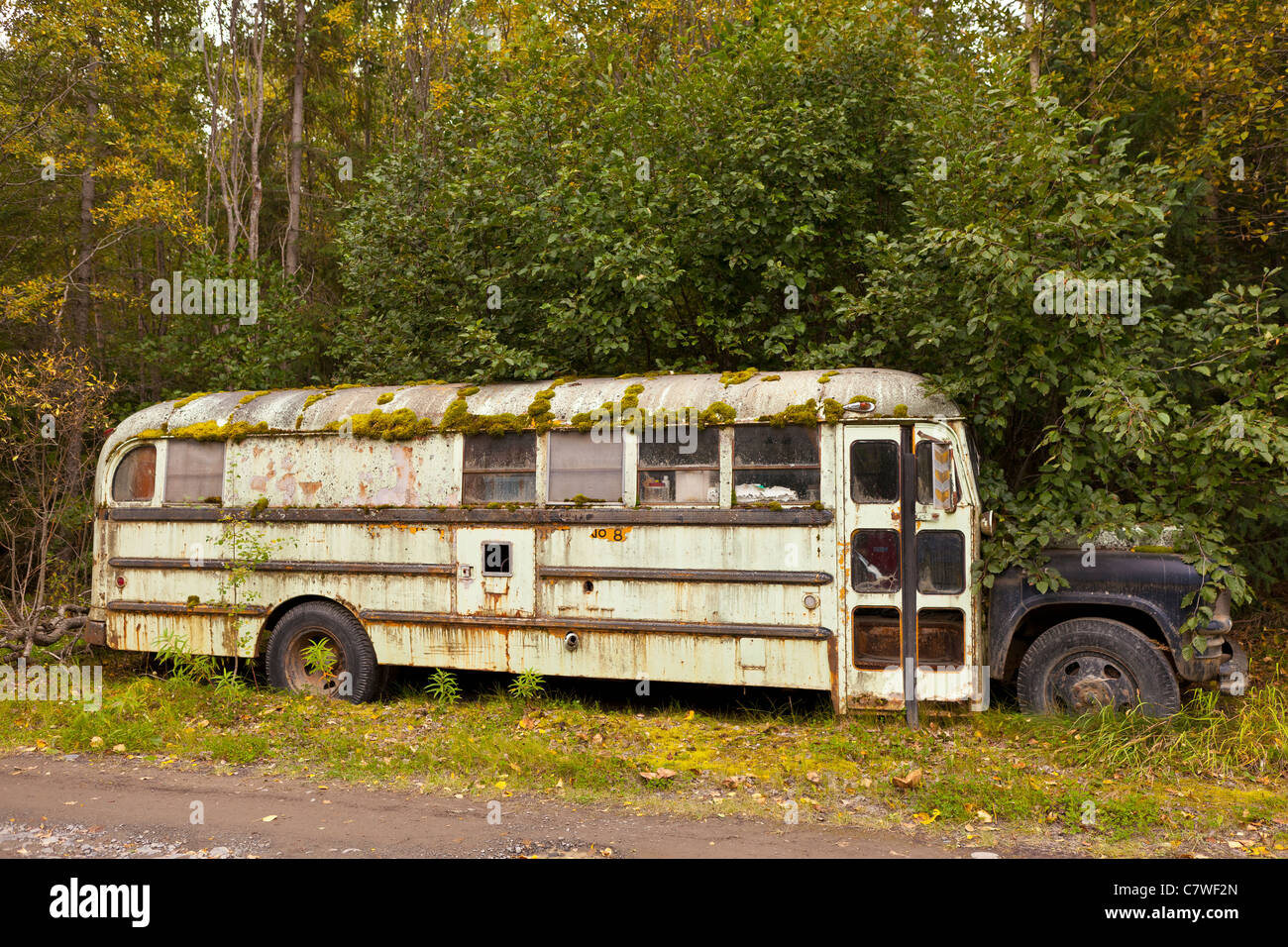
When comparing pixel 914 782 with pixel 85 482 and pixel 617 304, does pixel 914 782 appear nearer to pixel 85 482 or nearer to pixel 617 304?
pixel 617 304

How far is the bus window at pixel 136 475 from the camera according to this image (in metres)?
9.05

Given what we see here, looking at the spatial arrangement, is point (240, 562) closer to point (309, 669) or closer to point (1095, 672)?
point (309, 669)

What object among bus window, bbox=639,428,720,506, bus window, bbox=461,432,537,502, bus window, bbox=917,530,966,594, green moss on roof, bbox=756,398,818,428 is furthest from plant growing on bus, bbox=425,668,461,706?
bus window, bbox=917,530,966,594

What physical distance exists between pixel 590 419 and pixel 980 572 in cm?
330

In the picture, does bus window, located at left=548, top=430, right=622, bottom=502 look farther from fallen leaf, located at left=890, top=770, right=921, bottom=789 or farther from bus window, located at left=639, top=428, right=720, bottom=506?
fallen leaf, located at left=890, top=770, right=921, bottom=789

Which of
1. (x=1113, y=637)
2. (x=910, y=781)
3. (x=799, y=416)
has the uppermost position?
(x=799, y=416)

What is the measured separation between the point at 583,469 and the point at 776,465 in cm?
163

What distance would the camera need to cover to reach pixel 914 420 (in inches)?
274

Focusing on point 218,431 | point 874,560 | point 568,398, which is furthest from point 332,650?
point 874,560

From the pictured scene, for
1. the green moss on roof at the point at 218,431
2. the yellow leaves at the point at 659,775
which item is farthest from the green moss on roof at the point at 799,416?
the green moss on roof at the point at 218,431

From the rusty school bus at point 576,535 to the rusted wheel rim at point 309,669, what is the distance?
21 mm

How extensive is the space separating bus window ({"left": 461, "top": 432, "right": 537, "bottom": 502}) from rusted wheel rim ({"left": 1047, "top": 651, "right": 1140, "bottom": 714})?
438cm

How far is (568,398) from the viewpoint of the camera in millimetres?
7934

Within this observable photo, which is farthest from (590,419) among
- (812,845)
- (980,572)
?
(812,845)
